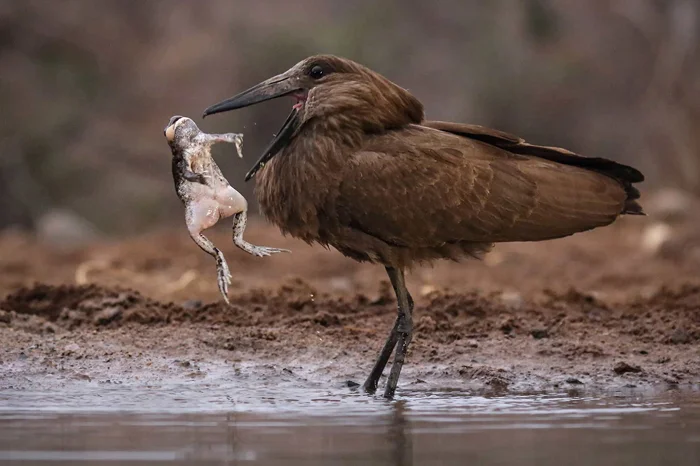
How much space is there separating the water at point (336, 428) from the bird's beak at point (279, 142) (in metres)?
1.28

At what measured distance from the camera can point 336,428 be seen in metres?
6.00

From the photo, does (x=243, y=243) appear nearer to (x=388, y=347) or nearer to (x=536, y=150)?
(x=388, y=347)

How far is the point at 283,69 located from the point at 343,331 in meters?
11.2

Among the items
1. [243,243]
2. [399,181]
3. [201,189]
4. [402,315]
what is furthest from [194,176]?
[402,315]

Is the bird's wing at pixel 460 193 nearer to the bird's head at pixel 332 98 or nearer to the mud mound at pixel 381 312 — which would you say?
the bird's head at pixel 332 98

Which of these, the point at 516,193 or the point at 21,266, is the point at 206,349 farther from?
the point at 21,266

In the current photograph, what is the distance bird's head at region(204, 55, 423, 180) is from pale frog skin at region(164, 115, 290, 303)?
0.58 ft

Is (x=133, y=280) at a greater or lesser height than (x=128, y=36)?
lesser

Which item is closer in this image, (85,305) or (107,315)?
(107,315)

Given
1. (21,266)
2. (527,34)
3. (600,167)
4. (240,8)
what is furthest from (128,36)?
(600,167)

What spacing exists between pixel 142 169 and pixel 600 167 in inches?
547

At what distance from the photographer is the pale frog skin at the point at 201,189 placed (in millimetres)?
7309

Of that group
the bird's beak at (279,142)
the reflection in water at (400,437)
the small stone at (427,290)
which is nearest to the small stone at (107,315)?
the bird's beak at (279,142)

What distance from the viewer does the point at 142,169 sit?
68.6 ft
